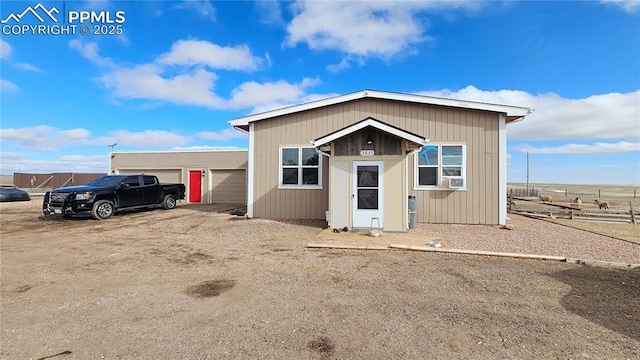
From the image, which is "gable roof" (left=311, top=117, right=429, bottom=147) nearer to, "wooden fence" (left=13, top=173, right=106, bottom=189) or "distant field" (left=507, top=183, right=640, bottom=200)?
"wooden fence" (left=13, top=173, right=106, bottom=189)

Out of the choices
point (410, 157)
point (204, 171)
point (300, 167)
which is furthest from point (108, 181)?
point (410, 157)

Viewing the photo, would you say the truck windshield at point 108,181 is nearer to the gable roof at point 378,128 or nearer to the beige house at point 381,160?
the beige house at point 381,160

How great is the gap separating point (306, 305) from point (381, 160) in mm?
5601

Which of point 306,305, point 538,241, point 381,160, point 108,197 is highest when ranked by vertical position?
point 381,160

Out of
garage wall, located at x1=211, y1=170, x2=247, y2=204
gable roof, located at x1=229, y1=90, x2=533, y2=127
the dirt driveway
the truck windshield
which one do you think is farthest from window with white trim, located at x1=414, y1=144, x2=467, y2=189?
the truck windshield

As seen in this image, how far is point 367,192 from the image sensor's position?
8.61 metres

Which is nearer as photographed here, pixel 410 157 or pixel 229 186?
pixel 410 157

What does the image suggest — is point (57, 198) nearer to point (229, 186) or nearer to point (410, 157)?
point (229, 186)

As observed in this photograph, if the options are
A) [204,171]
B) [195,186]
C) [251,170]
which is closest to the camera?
[251,170]

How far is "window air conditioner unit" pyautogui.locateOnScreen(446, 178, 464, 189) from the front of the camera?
9.78m

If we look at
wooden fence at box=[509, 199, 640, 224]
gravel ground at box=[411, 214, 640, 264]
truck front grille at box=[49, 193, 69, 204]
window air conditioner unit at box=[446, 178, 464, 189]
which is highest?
window air conditioner unit at box=[446, 178, 464, 189]

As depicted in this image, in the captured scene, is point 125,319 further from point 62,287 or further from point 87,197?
point 87,197

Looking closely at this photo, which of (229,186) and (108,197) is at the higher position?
(229,186)

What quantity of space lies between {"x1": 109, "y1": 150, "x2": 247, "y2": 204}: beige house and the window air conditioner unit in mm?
11457
